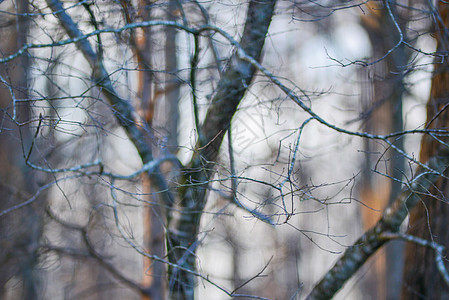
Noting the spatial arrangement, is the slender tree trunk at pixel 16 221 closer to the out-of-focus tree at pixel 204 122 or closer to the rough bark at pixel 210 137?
the out-of-focus tree at pixel 204 122

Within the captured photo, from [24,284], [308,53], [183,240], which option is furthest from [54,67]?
[308,53]

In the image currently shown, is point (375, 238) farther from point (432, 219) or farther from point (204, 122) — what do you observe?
point (204, 122)

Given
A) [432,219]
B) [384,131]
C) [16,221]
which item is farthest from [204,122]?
[384,131]

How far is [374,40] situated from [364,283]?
29.8 ft

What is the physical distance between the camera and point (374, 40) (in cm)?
1044

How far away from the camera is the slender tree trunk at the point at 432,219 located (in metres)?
4.18

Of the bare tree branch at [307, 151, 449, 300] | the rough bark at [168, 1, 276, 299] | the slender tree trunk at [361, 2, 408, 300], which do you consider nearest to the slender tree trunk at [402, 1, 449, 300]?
the bare tree branch at [307, 151, 449, 300]

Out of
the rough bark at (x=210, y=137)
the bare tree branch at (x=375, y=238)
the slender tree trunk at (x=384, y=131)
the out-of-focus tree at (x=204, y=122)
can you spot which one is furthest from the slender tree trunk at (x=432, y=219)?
the slender tree trunk at (x=384, y=131)

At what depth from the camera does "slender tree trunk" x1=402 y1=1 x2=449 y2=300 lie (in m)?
4.18

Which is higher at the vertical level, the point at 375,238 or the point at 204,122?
the point at 204,122

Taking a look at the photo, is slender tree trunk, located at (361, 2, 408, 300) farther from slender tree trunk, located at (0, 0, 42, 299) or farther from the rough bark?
slender tree trunk, located at (0, 0, 42, 299)

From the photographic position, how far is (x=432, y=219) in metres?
4.24

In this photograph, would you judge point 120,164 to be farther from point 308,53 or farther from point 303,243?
point 303,243

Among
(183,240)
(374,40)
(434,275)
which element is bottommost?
(434,275)
